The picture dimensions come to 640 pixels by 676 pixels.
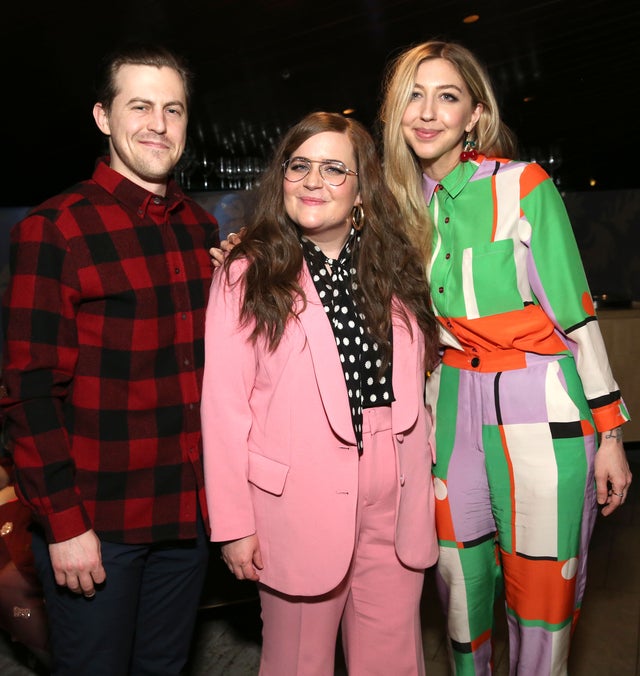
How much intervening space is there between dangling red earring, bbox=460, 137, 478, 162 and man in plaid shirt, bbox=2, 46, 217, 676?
0.79 meters

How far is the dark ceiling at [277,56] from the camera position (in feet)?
9.94

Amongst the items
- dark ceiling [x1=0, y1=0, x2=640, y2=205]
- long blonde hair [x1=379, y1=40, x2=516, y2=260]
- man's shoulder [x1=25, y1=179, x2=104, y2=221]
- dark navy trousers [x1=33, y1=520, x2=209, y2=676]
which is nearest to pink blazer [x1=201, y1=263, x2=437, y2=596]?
dark navy trousers [x1=33, y1=520, x2=209, y2=676]

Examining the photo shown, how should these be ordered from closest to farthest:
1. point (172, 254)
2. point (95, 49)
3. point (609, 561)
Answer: point (172, 254) < point (95, 49) < point (609, 561)

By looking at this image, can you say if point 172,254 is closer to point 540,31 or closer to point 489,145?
point 489,145

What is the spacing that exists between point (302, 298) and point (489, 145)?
0.78m

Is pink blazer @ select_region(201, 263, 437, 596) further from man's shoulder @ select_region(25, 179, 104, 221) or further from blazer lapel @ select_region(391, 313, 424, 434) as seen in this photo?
man's shoulder @ select_region(25, 179, 104, 221)

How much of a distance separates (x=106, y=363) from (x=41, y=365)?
16 centimetres

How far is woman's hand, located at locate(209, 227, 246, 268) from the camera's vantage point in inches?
71.9

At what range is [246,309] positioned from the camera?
1649mm

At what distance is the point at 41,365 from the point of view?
5.09ft

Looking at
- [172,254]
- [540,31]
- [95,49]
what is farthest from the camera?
[540,31]

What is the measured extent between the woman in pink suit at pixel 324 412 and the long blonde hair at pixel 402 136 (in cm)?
10

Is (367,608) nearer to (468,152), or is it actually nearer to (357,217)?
(357,217)

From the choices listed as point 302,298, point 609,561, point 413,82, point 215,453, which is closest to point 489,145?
point 413,82
